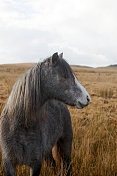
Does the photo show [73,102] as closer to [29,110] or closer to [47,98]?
[47,98]

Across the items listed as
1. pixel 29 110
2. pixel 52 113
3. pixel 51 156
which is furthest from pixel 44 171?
pixel 29 110

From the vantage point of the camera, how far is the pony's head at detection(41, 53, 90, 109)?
1.90 meters

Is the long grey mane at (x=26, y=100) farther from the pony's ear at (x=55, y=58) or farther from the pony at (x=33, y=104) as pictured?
the pony's ear at (x=55, y=58)

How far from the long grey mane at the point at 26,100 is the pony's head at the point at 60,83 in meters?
0.10

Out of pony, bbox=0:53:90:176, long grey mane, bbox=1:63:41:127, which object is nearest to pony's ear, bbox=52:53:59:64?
pony, bbox=0:53:90:176

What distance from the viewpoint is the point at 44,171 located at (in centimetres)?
263

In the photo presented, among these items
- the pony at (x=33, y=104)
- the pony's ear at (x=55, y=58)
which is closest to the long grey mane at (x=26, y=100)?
the pony at (x=33, y=104)

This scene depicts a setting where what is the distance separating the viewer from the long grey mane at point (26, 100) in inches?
73.0

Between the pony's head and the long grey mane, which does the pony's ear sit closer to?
the pony's head

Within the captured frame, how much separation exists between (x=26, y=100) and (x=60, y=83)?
403 mm

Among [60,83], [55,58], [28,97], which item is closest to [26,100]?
[28,97]

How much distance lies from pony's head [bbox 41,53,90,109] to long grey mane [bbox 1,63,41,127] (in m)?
0.10

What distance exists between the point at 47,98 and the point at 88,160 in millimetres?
1678

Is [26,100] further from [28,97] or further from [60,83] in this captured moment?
[60,83]
